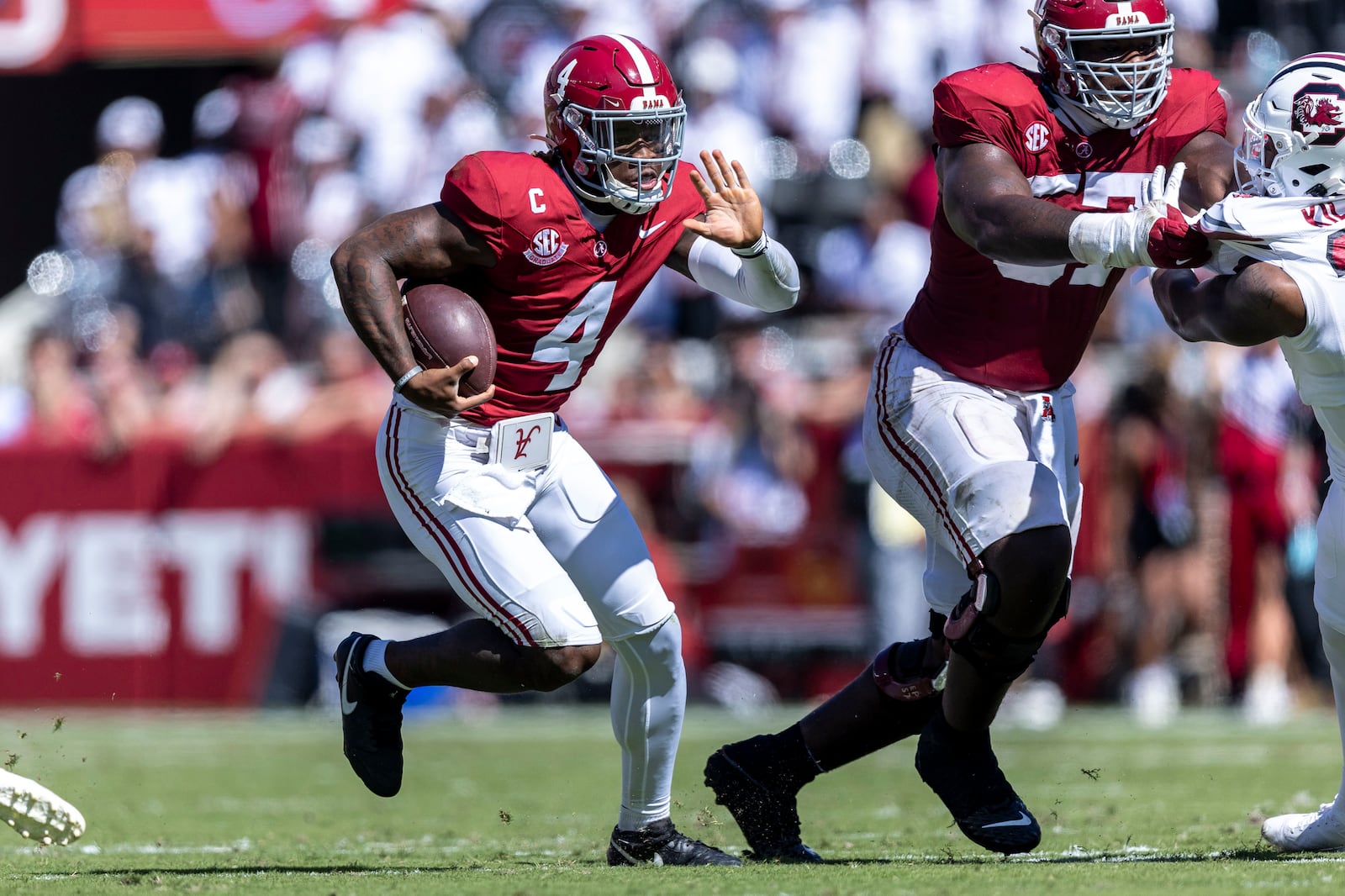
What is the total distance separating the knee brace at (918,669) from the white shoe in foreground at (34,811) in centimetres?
209

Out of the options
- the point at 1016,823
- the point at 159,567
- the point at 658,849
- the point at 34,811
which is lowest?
the point at 159,567

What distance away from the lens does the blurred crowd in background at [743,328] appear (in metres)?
10.2

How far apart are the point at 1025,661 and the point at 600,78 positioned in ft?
5.94

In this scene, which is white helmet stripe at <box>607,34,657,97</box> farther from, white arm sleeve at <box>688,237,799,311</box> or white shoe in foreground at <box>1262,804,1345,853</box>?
white shoe in foreground at <box>1262,804,1345,853</box>

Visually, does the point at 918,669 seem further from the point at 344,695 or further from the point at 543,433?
the point at 344,695

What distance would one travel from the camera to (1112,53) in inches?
189

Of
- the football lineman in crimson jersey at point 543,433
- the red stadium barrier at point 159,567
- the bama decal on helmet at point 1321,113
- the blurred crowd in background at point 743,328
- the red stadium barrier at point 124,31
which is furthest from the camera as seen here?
the red stadium barrier at point 124,31

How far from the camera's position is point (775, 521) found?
1046 cm

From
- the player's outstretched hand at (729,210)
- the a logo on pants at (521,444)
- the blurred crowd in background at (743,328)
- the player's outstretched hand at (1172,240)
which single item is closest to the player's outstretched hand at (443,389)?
the a logo on pants at (521,444)

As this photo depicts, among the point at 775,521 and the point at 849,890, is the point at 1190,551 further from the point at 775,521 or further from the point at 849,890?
the point at 849,890

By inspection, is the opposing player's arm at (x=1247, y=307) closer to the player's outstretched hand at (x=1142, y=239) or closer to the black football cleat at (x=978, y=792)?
the player's outstretched hand at (x=1142, y=239)

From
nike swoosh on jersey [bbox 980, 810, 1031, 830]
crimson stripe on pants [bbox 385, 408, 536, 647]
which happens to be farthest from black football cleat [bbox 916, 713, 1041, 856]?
crimson stripe on pants [bbox 385, 408, 536, 647]

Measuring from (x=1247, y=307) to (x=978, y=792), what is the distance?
4.55ft

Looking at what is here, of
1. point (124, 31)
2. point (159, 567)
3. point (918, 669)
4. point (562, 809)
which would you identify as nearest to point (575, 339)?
point (918, 669)
